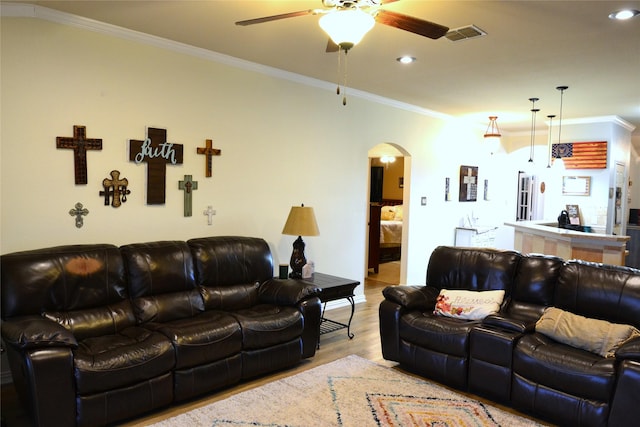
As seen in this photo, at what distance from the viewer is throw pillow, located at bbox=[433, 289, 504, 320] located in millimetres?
3477

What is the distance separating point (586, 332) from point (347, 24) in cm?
241

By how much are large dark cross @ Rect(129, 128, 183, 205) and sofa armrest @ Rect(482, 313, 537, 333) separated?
111 inches

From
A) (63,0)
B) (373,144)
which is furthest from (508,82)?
(63,0)

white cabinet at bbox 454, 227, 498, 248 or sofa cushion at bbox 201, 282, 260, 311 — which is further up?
white cabinet at bbox 454, 227, 498, 248

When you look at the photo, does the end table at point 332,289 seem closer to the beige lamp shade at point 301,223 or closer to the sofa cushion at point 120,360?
the beige lamp shade at point 301,223

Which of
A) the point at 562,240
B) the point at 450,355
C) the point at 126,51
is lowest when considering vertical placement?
the point at 450,355

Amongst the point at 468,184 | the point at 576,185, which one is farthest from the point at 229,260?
the point at 576,185

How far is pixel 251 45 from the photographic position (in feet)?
12.8

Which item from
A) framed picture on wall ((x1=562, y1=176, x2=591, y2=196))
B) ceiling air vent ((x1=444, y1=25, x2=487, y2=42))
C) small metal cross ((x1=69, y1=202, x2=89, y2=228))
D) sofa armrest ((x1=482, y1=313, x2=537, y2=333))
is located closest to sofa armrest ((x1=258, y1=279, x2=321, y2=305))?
sofa armrest ((x1=482, y1=313, x2=537, y2=333))

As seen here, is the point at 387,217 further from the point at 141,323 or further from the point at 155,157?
the point at 141,323

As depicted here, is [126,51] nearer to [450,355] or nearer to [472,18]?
[472,18]

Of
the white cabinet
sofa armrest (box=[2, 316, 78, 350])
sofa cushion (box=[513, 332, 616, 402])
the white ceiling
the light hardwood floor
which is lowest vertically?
the light hardwood floor

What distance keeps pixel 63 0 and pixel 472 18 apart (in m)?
2.76

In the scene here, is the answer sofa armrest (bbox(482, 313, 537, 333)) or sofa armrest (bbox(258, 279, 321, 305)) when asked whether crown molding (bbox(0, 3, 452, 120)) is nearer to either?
sofa armrest (bbox(258, 279, 321, 305))
